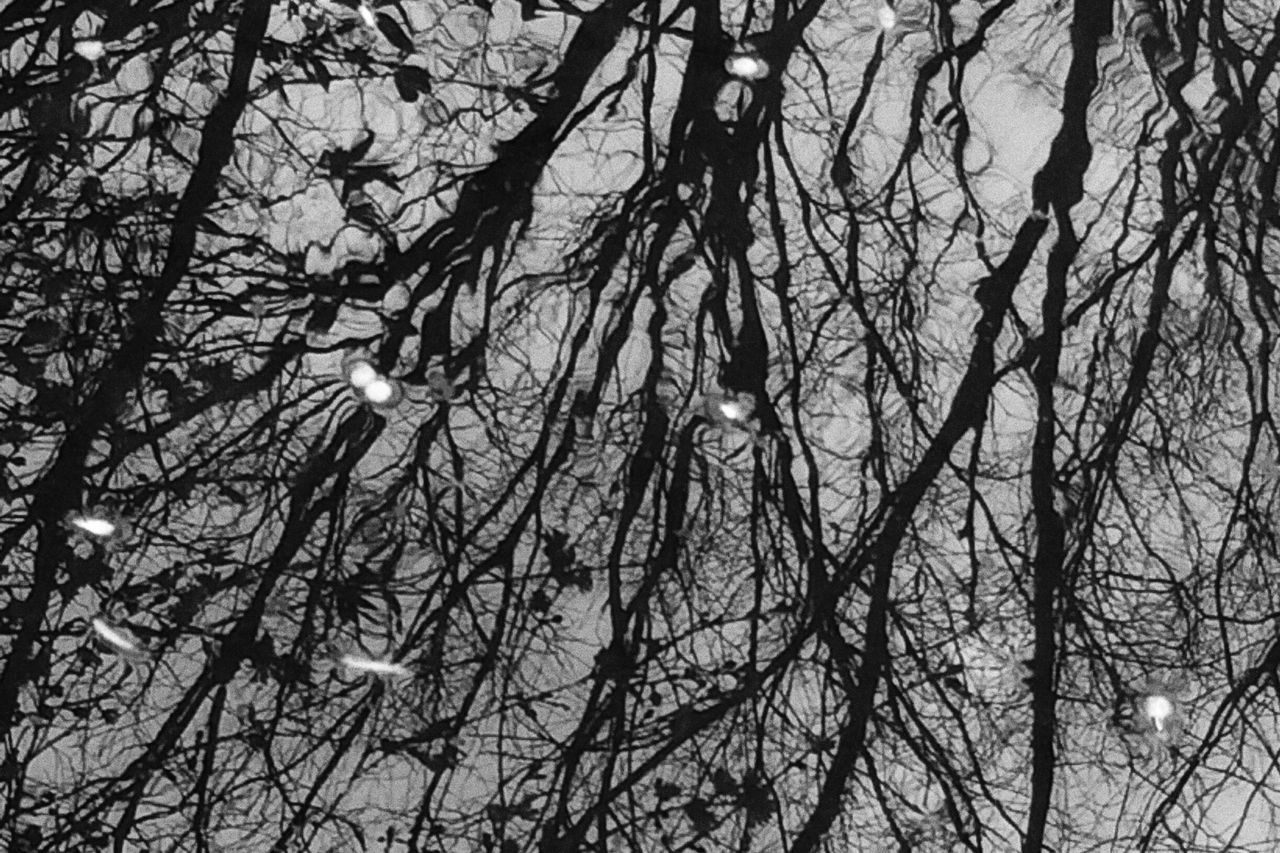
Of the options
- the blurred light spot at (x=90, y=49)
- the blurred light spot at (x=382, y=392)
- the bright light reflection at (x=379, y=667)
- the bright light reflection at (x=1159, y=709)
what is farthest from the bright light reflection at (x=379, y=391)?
the bright light reflection at (x=1159, y=709)

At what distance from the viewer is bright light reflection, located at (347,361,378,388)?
133 centimetres

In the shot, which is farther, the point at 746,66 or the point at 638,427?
the point at 746,66

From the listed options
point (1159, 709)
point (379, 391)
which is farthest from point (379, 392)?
point (1159, 709)

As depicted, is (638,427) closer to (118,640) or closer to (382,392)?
(382,392)

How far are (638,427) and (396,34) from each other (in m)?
0.48

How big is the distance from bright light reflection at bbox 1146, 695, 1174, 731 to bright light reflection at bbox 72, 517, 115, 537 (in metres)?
0.96

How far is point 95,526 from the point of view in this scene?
1.30 m

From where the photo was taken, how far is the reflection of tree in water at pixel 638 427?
125cm

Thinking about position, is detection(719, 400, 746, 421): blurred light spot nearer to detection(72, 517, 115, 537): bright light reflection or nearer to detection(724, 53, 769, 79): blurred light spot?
detection(724, 53, 769, 79): blurred light spot

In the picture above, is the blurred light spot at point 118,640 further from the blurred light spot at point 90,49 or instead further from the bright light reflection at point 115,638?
the blurred light spot at point 90,49

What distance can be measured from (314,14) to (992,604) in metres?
0.89

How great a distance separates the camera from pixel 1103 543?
133 centimetres

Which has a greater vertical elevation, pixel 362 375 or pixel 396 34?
pixel 396 34

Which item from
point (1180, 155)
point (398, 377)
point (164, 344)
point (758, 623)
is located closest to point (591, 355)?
point (398, 377)
